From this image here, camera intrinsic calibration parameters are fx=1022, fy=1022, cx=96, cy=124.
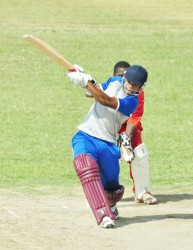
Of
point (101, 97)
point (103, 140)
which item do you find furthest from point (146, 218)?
point (101, 97)

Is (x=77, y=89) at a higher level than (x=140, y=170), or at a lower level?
lower

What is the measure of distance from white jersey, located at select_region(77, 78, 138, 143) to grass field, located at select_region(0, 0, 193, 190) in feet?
8.54

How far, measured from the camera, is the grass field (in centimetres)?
1570

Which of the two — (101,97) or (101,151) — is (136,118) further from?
(101,97)

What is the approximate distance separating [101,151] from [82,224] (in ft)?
2.71

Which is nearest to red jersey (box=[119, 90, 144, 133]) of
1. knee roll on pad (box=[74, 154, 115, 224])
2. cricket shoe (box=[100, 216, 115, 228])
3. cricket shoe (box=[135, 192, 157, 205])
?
cricket shoe (box=[135, 192, 157, 205])

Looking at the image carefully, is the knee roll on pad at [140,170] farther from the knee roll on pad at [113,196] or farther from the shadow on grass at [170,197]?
the knee roll on pad at [113,196]

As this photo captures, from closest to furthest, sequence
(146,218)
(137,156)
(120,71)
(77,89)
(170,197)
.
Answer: (146,218)
(120,71)
(137,156)
(170,197)
(77,89)

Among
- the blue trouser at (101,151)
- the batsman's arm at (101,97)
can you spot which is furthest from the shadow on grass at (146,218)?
the batsman's arm at (101,97)

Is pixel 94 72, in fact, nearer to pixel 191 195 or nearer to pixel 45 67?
pixel 45 67

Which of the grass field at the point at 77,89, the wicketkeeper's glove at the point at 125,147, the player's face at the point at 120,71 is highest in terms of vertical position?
the player's face at the point at 120,71

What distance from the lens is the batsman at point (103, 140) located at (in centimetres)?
1104

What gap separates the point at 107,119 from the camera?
11312 millimetres

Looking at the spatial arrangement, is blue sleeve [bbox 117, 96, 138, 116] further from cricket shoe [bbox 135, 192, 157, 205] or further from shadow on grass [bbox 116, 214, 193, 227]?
cricket shoe [bbox 135, 192, 157, 205]
